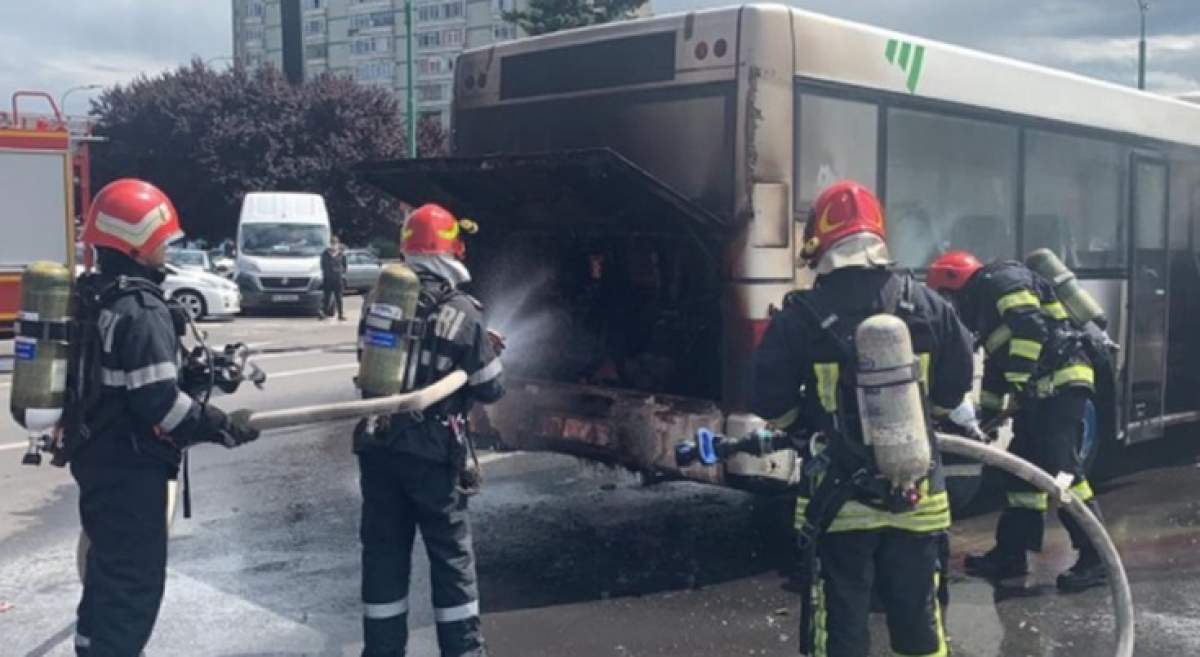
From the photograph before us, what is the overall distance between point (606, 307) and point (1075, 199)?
141 inches

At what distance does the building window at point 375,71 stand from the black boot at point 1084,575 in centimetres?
10914

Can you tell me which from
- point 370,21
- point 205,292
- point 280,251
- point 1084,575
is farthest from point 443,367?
point 370,21

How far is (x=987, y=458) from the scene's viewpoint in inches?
172

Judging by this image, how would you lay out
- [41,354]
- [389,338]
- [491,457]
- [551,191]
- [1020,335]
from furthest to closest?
[491,457], [551,191], [1020,335], [389,338], [41,354]

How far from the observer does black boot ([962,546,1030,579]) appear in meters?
6.75

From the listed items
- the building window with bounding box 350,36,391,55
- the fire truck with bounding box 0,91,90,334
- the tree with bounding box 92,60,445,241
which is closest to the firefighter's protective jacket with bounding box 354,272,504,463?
the fire truck with bounding box 0,91,90,334

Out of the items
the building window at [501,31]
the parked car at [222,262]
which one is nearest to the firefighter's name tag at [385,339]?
the parked car at [222,262]

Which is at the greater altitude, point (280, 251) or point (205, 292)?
point (280, 251)

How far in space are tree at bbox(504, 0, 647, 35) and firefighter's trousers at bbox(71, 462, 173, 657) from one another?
116 feet

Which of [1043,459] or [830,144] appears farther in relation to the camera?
[830,144]

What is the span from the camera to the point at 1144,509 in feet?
27.8

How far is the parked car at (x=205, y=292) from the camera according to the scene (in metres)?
23.7

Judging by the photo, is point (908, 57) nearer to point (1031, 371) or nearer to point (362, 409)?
point (1031, 371)

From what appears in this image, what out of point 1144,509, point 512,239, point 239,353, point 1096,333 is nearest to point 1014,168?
point 1096,333
